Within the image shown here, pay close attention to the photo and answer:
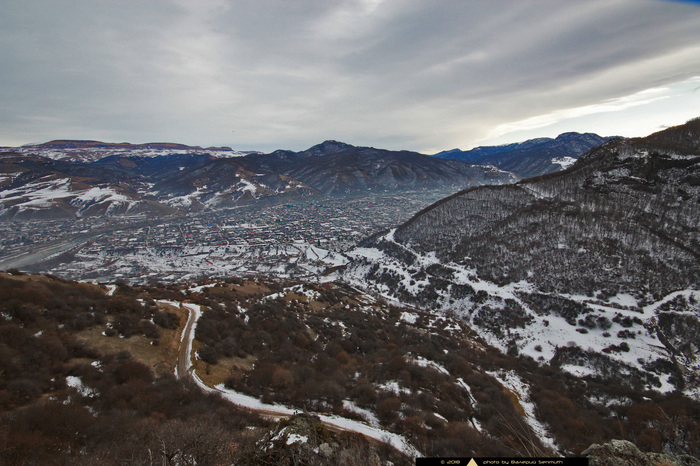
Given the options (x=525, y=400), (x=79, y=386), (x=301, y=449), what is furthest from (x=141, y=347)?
(x=525, y=400)

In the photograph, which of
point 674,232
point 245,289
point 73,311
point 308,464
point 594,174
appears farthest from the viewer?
point 594,174

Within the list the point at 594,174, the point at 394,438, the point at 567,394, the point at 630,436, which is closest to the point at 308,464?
the point at 394,438

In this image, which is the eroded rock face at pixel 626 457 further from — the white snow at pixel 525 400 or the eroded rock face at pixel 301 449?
the white snow at pixel 525 400

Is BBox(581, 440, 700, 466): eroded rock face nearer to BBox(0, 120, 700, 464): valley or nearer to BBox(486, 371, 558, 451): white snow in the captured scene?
BBox(0, 120, 700, 464): valley

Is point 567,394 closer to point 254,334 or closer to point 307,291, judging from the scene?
point 254,334

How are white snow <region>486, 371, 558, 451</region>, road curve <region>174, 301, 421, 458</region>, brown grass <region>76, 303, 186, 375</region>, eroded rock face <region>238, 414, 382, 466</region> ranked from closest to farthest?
1. eroded rock face <region>238, 414, 382, 466</region>
2. road curve <region>174, 301, 421, 458</region>
3. brown grass <region>76, 303, 186, 375</region>
4. white snow <region>486, 371, 558, 451</region>

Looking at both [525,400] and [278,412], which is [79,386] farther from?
[525,400]

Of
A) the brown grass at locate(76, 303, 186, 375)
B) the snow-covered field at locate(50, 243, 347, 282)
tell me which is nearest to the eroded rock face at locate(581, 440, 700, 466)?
the brown grass at locate(76, 303, 186, 375)
